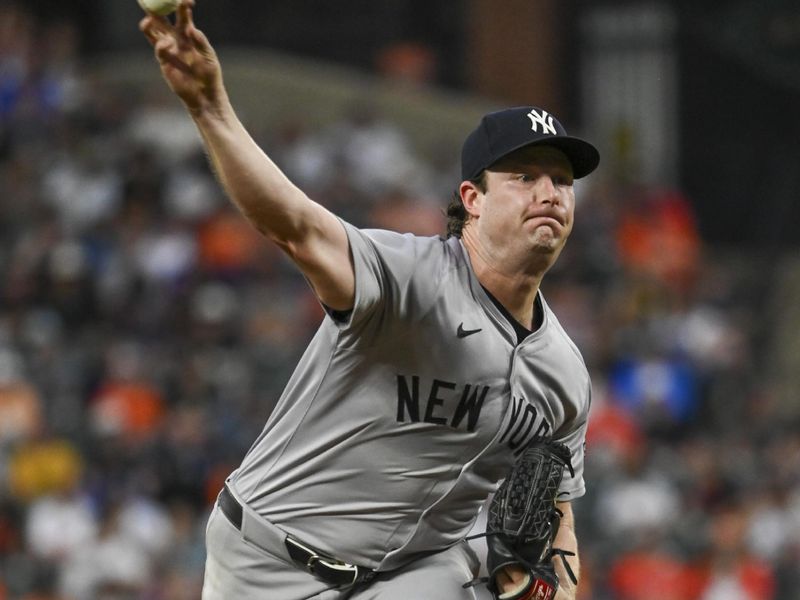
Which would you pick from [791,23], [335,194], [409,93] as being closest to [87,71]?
[409,93]

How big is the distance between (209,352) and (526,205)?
772 cm

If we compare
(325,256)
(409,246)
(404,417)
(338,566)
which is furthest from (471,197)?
(338,566)

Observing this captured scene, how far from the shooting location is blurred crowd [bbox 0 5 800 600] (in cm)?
1062

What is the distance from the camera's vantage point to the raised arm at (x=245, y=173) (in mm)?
Answer: 3455

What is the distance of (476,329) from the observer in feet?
13.7

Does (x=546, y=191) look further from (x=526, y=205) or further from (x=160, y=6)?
(x=160, y=6)

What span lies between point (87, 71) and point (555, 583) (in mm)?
12812

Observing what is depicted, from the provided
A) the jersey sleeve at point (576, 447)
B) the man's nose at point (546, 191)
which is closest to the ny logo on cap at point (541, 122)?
the man's nose at point (546, 191)

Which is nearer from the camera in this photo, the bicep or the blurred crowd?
the bicep

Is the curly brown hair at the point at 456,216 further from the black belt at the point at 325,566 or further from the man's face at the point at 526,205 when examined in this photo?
the black belt at the point at 325,566

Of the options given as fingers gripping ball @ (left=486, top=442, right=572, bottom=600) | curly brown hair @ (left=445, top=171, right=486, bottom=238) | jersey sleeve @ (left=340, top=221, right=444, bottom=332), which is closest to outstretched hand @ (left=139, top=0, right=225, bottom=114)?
jersey sleeve @ (left=340, top=221, right=444, bottom=332)

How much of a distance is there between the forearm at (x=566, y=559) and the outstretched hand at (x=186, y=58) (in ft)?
6.17

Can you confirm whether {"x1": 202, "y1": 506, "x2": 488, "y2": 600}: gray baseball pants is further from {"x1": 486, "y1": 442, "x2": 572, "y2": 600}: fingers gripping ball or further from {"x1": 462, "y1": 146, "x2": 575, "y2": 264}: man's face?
{"x1": 462, "y1": 146, "x2": 575, "y2": 264}: man's face

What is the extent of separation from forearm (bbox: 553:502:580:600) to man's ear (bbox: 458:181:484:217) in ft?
3.33
